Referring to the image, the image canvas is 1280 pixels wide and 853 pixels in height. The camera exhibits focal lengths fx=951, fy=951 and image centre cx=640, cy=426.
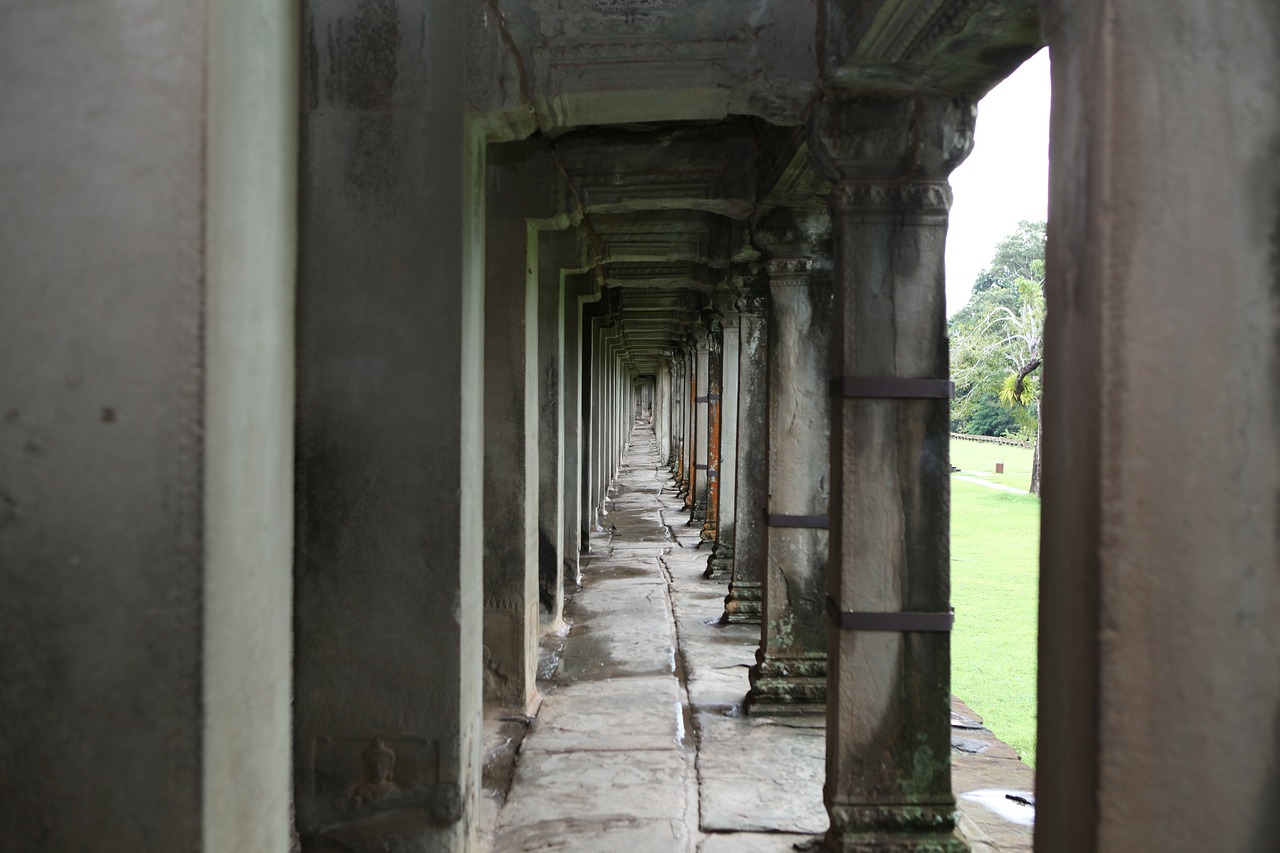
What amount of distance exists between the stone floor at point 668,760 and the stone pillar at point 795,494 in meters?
0.27

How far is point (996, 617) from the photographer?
12.7m

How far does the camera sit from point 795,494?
5.63 m

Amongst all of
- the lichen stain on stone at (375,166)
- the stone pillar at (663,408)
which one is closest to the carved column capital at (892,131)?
the lichen stain on stone at (375,166)

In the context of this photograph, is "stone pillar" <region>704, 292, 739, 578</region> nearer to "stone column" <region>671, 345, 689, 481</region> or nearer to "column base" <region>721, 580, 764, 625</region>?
"column base" <region>721, 580, 764, 625</region>

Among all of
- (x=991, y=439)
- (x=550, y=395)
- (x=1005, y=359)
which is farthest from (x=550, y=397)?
(x=991, y=439)

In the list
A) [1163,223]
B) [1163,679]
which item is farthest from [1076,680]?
[1163,223]

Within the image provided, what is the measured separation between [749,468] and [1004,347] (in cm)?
2120

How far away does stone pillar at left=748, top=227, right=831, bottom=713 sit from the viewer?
5609mm

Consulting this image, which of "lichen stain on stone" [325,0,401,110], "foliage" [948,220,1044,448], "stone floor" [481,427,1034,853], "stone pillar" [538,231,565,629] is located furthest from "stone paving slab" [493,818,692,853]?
"foliage" [948,220,1044,448]

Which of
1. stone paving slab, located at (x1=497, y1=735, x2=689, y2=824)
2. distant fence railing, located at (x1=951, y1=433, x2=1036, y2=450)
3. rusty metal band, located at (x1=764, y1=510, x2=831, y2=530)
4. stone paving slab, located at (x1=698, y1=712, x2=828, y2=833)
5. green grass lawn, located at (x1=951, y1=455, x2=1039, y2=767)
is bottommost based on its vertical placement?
green grass lawn, located at (x1=951, y1=455, x2=1039, y2=767)

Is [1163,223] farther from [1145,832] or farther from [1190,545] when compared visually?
[1145,832]

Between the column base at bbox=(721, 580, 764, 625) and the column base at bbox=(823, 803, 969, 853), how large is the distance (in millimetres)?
4049

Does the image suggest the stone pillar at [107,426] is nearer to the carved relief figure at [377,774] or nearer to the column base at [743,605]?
the carved relief figure at [377,774]

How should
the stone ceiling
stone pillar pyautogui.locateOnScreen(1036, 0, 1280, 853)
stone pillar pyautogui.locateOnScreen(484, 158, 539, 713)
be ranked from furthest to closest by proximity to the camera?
stone pillar pyautogui.locateOnScreen(484, 158, 539, 713) < the stone ceiling < stone pillar pyautogui.locateOnScreen(1036, 0, 1280, 853)
